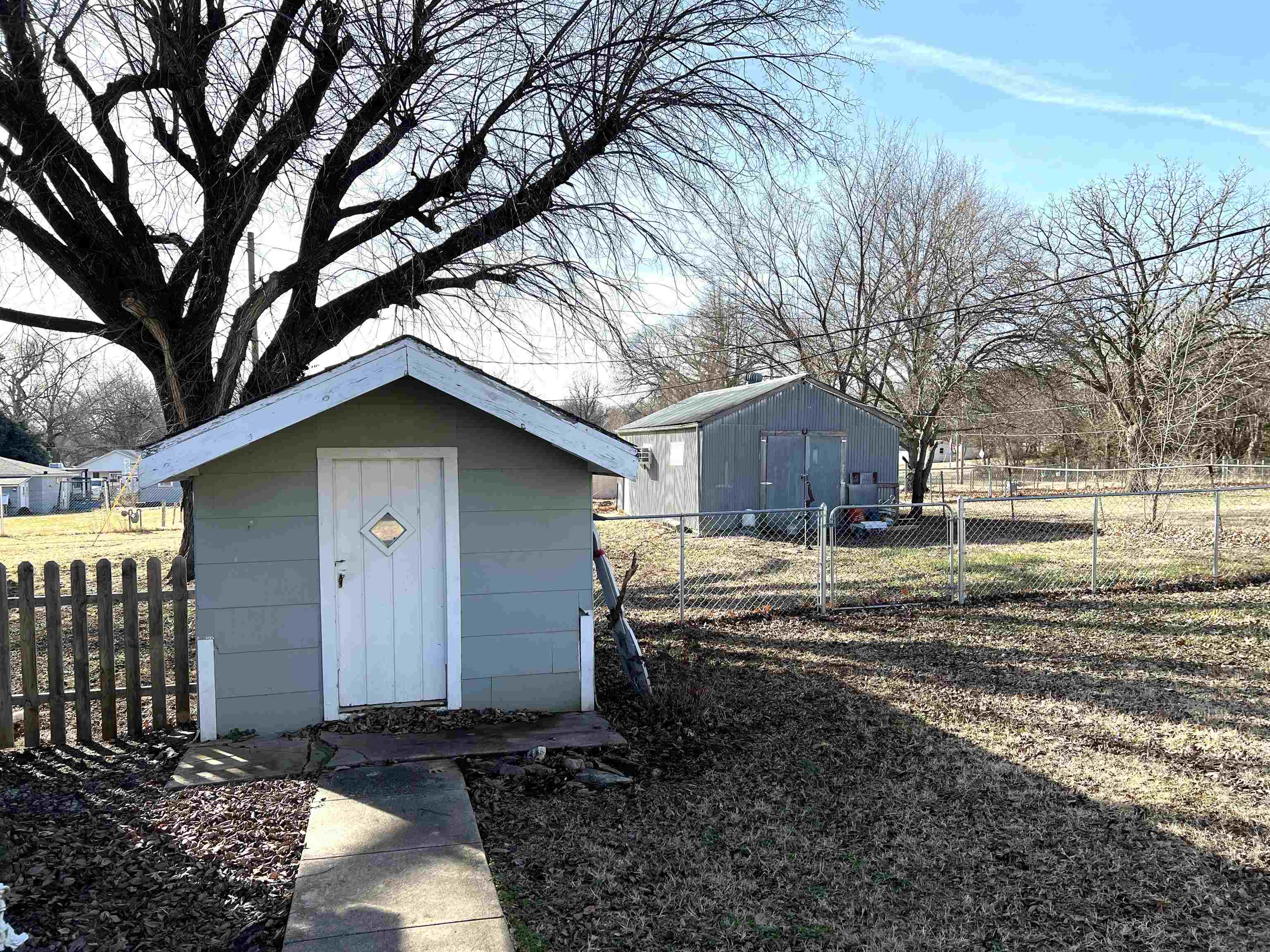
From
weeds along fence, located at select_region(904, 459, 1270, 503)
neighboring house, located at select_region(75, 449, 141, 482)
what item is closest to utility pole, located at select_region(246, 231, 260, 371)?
weeds along fence, located at select_region(904, 459, 1270, 503)

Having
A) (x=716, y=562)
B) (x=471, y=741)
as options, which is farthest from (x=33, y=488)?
(x=471, y=741)

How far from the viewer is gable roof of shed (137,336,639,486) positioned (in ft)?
17.7

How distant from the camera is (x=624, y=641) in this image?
7320 millimetres

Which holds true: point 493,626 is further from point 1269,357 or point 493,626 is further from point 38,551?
point 1269,357

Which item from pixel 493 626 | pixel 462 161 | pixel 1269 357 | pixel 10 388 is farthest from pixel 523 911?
pixel 1269 357

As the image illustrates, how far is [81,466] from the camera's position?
160ft

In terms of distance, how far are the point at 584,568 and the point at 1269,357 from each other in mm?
25749

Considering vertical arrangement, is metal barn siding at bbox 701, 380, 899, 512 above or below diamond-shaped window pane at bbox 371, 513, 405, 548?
above

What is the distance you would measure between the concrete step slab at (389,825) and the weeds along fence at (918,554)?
4.20 meters

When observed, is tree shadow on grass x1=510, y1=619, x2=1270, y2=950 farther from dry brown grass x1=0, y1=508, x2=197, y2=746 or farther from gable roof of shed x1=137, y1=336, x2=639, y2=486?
dry brown grass x1=0, y1=508, x2=197, y2=746

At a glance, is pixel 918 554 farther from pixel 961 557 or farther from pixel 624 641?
pixel 624 641

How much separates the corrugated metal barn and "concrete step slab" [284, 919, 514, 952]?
15.7 m

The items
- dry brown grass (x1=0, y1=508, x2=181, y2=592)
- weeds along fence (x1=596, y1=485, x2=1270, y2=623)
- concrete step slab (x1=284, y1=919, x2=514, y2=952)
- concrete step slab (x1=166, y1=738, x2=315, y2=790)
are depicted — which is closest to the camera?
concrete step slab (x1=284, y1=919, x2=514, y2=952)

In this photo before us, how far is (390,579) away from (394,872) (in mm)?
2544
